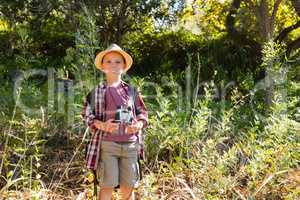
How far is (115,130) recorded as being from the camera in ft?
10.9

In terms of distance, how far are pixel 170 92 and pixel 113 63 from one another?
12.2 feet

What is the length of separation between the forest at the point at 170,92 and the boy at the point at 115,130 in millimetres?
241

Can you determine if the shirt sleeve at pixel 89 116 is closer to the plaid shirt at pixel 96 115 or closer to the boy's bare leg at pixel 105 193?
the plaid shirt at pixel 96 115

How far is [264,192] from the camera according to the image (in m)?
3.68

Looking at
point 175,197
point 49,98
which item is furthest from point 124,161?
point 49,98

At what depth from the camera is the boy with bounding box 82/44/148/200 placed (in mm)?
3381

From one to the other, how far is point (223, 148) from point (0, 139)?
2073 millimetres

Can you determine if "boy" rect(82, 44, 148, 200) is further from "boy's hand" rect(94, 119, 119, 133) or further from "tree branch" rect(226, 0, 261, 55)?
"tree branch" rect(226, 0, 261, 55)

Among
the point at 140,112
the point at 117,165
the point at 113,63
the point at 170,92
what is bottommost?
the point at 117,165

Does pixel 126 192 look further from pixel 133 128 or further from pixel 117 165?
pixel 133 128

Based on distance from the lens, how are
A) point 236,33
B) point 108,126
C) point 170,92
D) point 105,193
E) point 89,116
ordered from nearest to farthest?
point 108,126 → point 89,116 → point 105,193 → point 170,92 → point 236,33

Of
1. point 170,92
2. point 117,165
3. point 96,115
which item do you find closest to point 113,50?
point 96,115

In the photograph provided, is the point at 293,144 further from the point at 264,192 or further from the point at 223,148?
the point at 223,148

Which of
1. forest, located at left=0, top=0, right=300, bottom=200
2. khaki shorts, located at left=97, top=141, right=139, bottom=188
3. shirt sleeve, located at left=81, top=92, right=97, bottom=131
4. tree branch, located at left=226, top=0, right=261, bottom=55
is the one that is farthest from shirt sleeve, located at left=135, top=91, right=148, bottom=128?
tree branch, located at left=226, top=0, right=261, bottom=55
